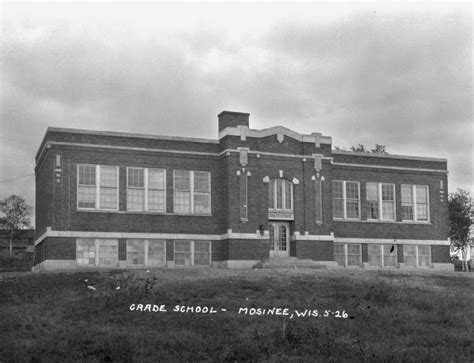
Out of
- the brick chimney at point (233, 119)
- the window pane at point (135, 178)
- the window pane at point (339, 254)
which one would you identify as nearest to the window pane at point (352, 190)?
the window pane at point (339, 254)

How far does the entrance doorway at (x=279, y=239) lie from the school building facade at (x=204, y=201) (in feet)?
0.18

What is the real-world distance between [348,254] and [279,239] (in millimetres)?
5010

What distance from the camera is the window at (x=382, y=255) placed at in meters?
43.1

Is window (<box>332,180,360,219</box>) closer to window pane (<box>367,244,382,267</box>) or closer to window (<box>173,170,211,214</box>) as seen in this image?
window pane (<box>367,244,382,267</box>)

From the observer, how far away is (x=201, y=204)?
39.1 m

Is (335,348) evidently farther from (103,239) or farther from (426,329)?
(103,239)

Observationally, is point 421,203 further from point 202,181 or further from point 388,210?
point 202,181

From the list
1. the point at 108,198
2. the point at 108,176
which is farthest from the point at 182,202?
the point at 108,176

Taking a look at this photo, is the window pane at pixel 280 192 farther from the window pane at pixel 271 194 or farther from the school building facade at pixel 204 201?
the window pane at pixel 271 194

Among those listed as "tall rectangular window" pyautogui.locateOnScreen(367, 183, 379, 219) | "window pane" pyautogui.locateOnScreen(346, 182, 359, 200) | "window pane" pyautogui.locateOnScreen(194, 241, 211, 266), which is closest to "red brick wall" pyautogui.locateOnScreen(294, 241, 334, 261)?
"window pane" pyautogui.locateOnScreen(346, 182, 359, 200)

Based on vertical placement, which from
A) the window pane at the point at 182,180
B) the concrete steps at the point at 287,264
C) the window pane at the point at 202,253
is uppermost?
the window pane at the point at 182,180

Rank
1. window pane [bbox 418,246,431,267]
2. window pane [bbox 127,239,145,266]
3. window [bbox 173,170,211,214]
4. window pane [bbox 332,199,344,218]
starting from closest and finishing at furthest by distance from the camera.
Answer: window pane [bbox 127,239,145,266] < window [bbox 173,170,211,214] < window pane [bbox 332,199,344,218] < window pane [bbox 418,246,431,267]

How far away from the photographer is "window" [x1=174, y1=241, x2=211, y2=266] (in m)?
38.5

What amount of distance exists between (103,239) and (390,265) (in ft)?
56.8
